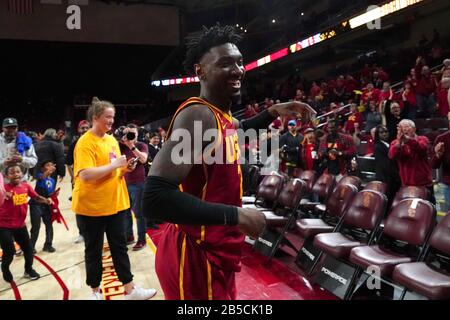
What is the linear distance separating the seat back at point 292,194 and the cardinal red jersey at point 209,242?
9.98ft

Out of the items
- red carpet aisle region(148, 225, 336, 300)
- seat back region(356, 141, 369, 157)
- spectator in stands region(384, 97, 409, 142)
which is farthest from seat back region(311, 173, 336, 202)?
seat back region(356, 141, 369, 157)

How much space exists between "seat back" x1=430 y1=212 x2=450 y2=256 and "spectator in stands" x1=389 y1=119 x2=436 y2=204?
184 cm

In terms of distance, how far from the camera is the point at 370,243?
358cm

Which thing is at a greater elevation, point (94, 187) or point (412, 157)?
point (412, 157)

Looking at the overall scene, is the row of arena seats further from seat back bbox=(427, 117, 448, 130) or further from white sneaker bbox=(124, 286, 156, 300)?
seat back bbox=(427, 117, 448, 130)

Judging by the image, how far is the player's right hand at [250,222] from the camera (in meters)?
1.38

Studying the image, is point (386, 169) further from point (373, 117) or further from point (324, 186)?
point (373, 117)

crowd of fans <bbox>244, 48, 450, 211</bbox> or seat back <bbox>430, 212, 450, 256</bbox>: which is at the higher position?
crowd of fans <bbox>244, 48, 450, 211</bbox>

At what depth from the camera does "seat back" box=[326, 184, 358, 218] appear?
13.8 feet

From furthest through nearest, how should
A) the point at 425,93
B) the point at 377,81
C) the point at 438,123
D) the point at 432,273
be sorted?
the point at 377,81
the point at 425,93
the point at 438,123
the point at 432,273

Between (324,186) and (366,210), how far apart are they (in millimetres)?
1460

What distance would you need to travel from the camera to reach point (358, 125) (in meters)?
8.68

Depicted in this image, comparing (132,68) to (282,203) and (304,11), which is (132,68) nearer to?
(304,11)

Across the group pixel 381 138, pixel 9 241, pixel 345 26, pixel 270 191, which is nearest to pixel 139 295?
pixel 9 241
